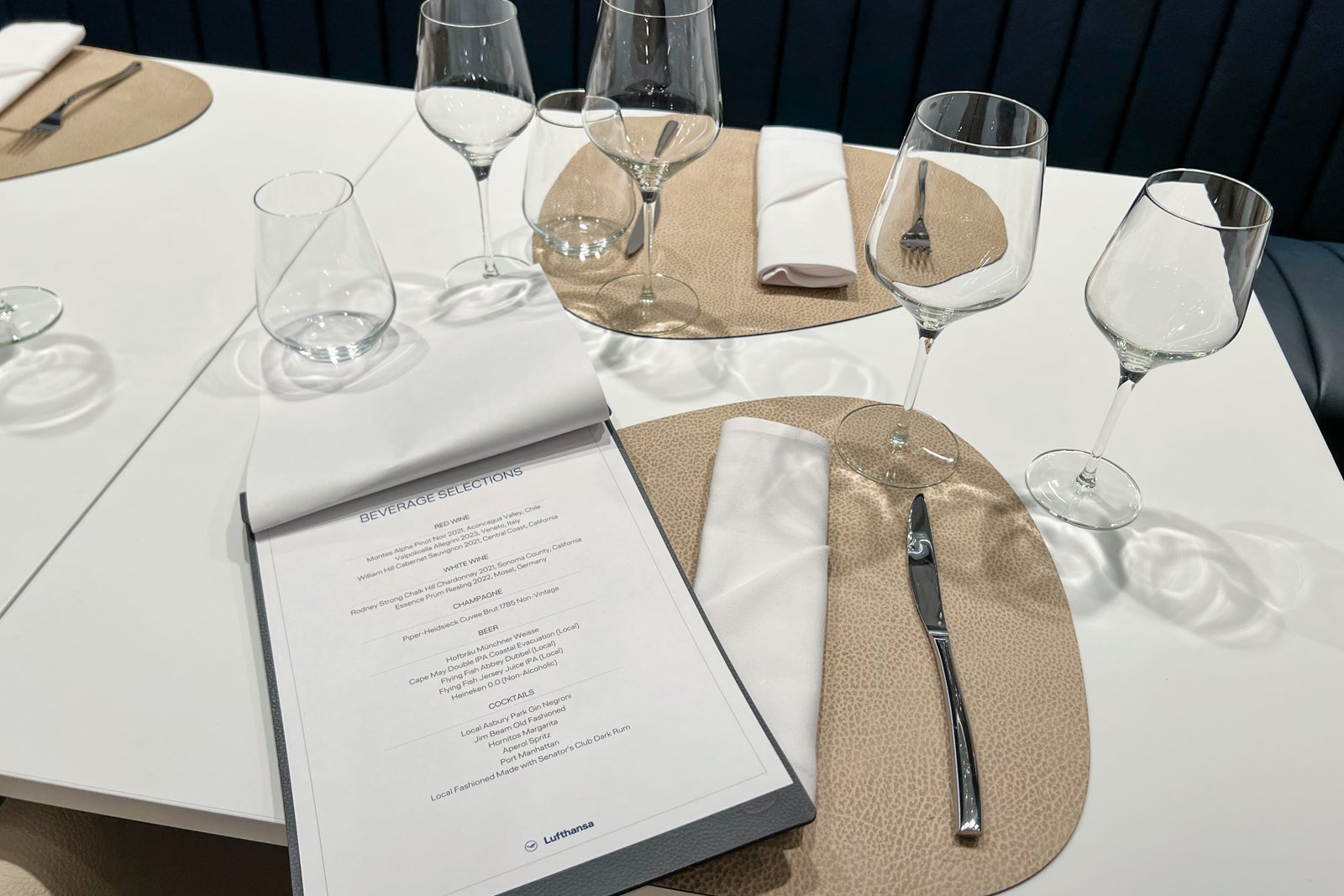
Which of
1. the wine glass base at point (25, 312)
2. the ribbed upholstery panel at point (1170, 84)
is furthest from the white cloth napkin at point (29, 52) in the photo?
the ribbed upholstery panel at point (1170, 84)

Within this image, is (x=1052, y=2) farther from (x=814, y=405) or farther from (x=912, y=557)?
(x=912, y=557)

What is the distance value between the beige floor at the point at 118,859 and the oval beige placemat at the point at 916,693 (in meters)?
0.42

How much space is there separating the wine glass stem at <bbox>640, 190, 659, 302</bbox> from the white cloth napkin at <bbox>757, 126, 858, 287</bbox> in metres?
0.10

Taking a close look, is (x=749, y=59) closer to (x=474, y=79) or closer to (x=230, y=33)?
(x=230, y=33)

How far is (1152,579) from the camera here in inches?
25.3

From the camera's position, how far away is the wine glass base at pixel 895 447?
27.4 inches

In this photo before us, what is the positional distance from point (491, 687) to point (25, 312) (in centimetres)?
58

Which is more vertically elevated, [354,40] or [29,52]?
[29,52]

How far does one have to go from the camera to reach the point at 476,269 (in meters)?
0.87

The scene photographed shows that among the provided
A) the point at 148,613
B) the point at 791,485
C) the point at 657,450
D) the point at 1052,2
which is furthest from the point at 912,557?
the point at 1052,2

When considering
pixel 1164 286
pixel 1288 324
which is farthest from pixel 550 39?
pixel 1164 286

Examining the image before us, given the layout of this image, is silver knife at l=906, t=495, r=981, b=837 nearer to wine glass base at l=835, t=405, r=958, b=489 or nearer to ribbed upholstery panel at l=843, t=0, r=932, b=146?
wine glass base at l=835, t=405, r=958, b=489

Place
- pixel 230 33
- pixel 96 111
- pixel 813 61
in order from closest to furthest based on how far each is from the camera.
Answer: pixel 96 111 < pixel 813 61 < pixel 230 33

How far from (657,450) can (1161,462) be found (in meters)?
0.38
